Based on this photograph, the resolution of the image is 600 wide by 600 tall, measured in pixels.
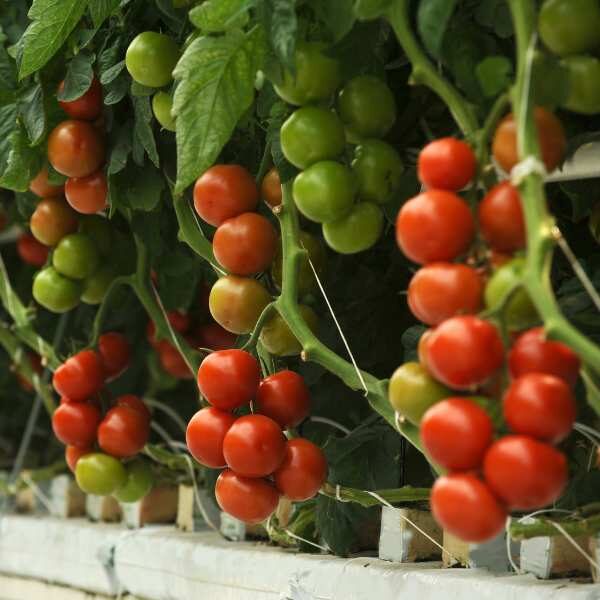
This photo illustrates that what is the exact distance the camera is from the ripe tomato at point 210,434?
2.69 feet

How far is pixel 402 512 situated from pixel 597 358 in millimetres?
399

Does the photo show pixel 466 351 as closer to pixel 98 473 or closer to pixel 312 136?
pixel 312 136

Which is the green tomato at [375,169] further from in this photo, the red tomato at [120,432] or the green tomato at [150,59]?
the red tomato at [120,432]

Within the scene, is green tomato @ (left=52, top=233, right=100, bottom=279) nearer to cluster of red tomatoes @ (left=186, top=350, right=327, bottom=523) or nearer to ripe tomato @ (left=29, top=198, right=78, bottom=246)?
ripe tomato @ (left=29, top=198, right=78, bottom=246)

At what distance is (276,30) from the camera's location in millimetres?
741

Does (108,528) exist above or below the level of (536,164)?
below

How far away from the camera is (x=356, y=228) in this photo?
791 mm

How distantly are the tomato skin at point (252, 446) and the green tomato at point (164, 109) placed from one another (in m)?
0.27

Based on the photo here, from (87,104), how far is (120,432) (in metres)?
0.32

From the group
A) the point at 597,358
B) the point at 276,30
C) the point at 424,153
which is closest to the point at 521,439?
the point at 597,358

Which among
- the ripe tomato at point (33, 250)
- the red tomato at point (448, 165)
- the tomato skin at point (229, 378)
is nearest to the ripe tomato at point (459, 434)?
the red tomato at point (448, 165)

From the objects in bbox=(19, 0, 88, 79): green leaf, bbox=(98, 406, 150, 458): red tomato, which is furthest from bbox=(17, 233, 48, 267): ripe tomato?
bbox=(19, 0, 88, 79): green leaf

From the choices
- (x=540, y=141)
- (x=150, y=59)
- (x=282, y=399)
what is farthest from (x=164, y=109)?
(x=540, y=141)

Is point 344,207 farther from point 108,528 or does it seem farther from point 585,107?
point 108,528
